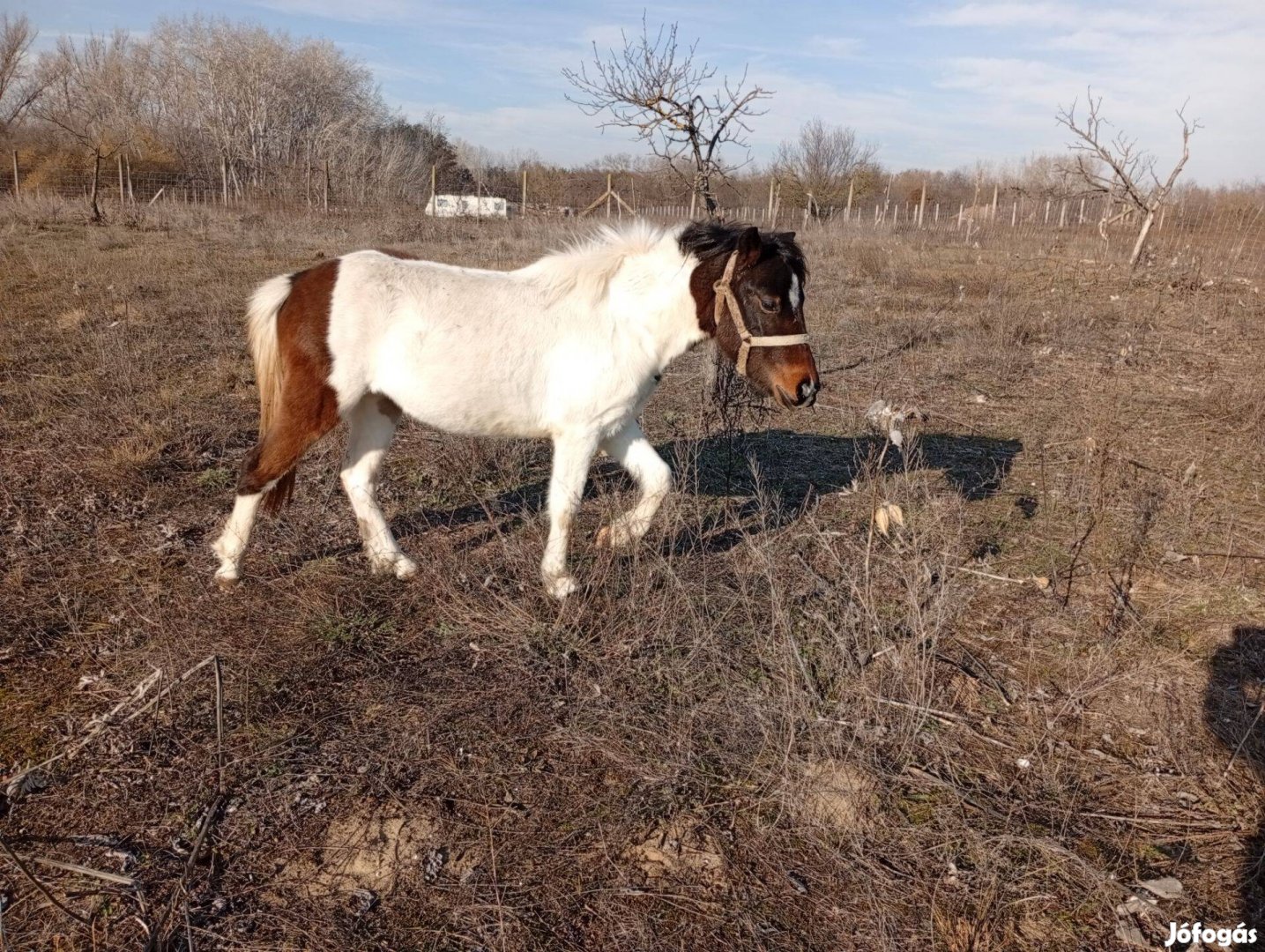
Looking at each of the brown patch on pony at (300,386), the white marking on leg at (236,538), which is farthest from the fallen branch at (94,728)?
the brown patch on pony at (300,386)

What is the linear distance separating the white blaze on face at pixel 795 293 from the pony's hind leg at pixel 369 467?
2.24 metres

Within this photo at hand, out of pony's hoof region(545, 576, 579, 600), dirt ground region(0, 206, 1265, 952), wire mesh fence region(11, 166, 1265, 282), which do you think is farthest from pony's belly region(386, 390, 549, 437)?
wire mesh fence region(11, 166, 1265, 282)

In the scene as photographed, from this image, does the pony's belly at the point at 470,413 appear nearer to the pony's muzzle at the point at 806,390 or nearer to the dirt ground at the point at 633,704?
the dirt ground at the point at 633,704

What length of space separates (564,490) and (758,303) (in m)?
1.33

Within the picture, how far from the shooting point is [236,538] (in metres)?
3.81

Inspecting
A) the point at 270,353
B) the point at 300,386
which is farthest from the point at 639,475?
the point at 270,353

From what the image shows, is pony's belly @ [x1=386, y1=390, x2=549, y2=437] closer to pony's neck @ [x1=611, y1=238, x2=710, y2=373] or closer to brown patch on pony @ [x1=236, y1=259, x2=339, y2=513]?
brown patch on pony @ [x1=236, y1=259, x2=339, y2=513]

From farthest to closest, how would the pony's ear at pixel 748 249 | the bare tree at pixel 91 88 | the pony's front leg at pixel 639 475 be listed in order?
the bare tree at pixel 91 88, the pony's front leg at pixel 639 475, the pony's ear at pixel 748 249

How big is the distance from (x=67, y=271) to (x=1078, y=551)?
1448cm

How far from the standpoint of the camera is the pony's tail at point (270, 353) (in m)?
3.78

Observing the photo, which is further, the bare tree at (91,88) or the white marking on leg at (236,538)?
the bare tree at (91,88)

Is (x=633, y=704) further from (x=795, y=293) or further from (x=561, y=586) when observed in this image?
(x=795, y=293)

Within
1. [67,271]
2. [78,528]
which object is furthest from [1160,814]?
[67,271]

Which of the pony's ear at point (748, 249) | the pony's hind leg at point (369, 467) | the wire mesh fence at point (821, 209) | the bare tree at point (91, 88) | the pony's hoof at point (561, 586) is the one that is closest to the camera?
the pony's ear at point (748, 249)
